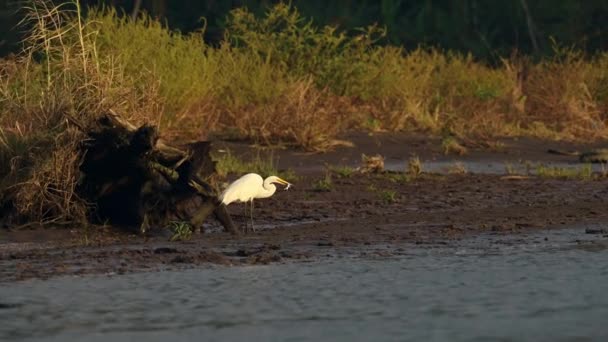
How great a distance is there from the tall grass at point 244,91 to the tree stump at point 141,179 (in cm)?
16

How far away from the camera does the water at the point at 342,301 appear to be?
7.48 meters

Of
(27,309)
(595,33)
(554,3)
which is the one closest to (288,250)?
(27,309)

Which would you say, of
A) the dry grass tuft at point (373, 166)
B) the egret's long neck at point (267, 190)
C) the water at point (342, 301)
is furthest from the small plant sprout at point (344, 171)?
the water at point (342, 301)

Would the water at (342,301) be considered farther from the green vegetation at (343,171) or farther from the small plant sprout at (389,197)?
the green vegetation at (343,171)

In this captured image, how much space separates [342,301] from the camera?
8.41m

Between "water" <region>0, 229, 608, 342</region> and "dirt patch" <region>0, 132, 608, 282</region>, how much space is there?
0.39m

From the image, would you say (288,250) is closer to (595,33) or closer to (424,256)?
(424,256)

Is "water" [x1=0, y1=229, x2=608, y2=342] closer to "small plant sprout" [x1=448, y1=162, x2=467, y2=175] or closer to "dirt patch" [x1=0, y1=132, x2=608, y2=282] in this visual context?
"dirt patch" [x1=0, y1=132, x2=608, y2=282]

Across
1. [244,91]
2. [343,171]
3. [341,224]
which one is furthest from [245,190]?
[244,91]

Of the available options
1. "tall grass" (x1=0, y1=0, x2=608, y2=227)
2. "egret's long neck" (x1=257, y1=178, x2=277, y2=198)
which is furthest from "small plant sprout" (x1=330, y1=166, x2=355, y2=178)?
"egret's long neck" (x1=257, y1=178, x2=277, y2=198)

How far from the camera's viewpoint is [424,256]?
10125 mm

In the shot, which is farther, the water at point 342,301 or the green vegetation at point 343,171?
the green vegetation at point 343,171

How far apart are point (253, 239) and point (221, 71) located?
8.68 m

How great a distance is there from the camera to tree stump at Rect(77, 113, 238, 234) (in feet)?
35.5
